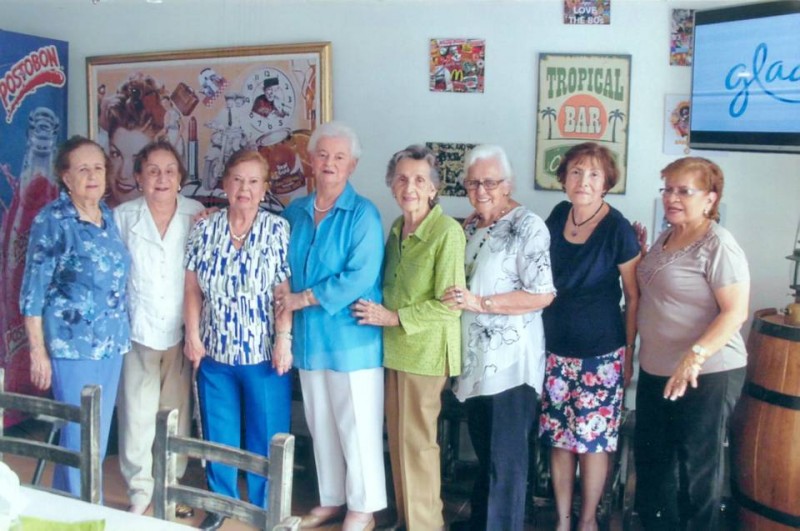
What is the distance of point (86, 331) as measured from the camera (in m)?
2.75

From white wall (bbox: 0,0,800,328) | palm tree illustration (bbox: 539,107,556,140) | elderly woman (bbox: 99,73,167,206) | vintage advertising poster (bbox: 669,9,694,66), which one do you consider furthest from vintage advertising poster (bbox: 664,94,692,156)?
elderly woman (bbox: 99,73,167,206)

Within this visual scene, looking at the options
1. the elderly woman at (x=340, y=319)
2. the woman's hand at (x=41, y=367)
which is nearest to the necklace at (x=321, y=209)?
the elderly woman at (x=340, y=319)

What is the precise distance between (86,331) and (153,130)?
150 cm

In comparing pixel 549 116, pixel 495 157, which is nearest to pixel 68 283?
pixel 495 157

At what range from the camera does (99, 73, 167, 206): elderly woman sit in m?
3.90

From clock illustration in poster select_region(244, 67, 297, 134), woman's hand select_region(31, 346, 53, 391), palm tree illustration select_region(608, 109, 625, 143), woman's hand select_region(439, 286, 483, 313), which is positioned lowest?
woman's hand select_region(31, 346, 53, 391)

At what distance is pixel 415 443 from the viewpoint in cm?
277

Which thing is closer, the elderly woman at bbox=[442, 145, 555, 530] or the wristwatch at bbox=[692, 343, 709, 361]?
the wristwatch at bbox=[692, 343, 709, 361]

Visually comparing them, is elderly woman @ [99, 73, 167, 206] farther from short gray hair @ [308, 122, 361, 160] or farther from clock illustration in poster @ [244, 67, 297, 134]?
short gray hair @ [308, 122, 361, 160]

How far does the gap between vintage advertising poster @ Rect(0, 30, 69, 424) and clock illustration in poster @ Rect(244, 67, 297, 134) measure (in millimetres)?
1068

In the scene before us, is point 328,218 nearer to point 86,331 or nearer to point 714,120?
point 86,331

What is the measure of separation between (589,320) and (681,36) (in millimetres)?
1214

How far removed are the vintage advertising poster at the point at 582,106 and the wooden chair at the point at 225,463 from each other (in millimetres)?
1982

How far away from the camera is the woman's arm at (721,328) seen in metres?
2.35
